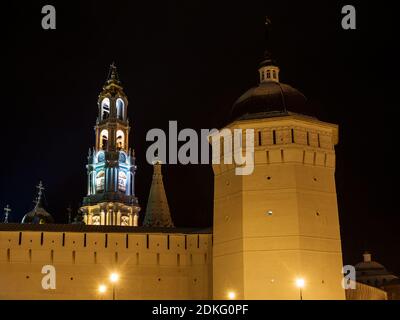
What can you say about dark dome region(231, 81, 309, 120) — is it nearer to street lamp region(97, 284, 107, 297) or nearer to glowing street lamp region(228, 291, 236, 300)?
glowing street lamp region(228, 291, 236, 300)

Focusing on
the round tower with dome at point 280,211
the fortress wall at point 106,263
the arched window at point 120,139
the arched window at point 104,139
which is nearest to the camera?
the round tower with dome at point 280,211

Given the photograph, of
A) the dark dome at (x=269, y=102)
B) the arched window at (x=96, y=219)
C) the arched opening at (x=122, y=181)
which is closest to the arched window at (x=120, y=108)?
the arched opening at (x=122, y=181)

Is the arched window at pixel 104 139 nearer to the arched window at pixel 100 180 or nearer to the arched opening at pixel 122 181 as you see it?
the arched window at pixel 100 180

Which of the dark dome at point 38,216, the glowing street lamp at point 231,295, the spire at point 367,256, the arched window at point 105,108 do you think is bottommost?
the glowing street lamp at point 231,295

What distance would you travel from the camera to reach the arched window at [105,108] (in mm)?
52031

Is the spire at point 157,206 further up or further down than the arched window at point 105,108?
further down

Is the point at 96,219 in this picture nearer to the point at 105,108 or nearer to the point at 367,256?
the point at 105,108

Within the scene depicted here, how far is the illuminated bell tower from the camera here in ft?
159

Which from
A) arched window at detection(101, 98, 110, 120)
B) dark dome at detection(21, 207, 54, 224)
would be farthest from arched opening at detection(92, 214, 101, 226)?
arched window at detection(101, 98, 110, 120)

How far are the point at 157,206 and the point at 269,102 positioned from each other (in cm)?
1876

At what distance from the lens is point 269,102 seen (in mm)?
21688
